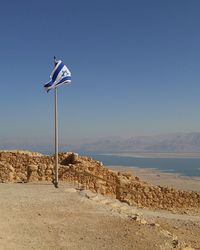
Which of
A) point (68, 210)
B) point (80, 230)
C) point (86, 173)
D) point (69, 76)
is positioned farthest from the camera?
point (86, 173)

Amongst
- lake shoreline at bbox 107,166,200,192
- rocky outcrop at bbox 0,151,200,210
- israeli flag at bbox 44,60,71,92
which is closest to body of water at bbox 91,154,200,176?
lake shoreline at bbox 107,166,200,192

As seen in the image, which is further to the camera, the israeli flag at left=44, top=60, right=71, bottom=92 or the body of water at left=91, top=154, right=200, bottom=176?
the body of water at left=91, top=154, right=200, bottom=176

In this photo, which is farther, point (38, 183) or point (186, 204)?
point (186, 204)

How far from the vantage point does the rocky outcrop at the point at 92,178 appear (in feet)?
75.1

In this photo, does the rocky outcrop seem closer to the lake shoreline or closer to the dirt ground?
the dirt ground

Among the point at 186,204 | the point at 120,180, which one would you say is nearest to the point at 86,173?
the point at 120,180

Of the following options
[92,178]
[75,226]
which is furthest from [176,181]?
[75,226]

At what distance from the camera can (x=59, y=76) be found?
2084cm

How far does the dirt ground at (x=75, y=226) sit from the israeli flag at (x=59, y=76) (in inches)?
196

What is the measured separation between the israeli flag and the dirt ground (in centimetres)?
499

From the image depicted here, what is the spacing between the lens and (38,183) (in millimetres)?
21844

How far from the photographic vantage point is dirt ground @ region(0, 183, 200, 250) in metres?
11.5

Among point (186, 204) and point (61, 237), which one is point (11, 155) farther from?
point (61, 237)

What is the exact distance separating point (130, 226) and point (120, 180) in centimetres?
1048
